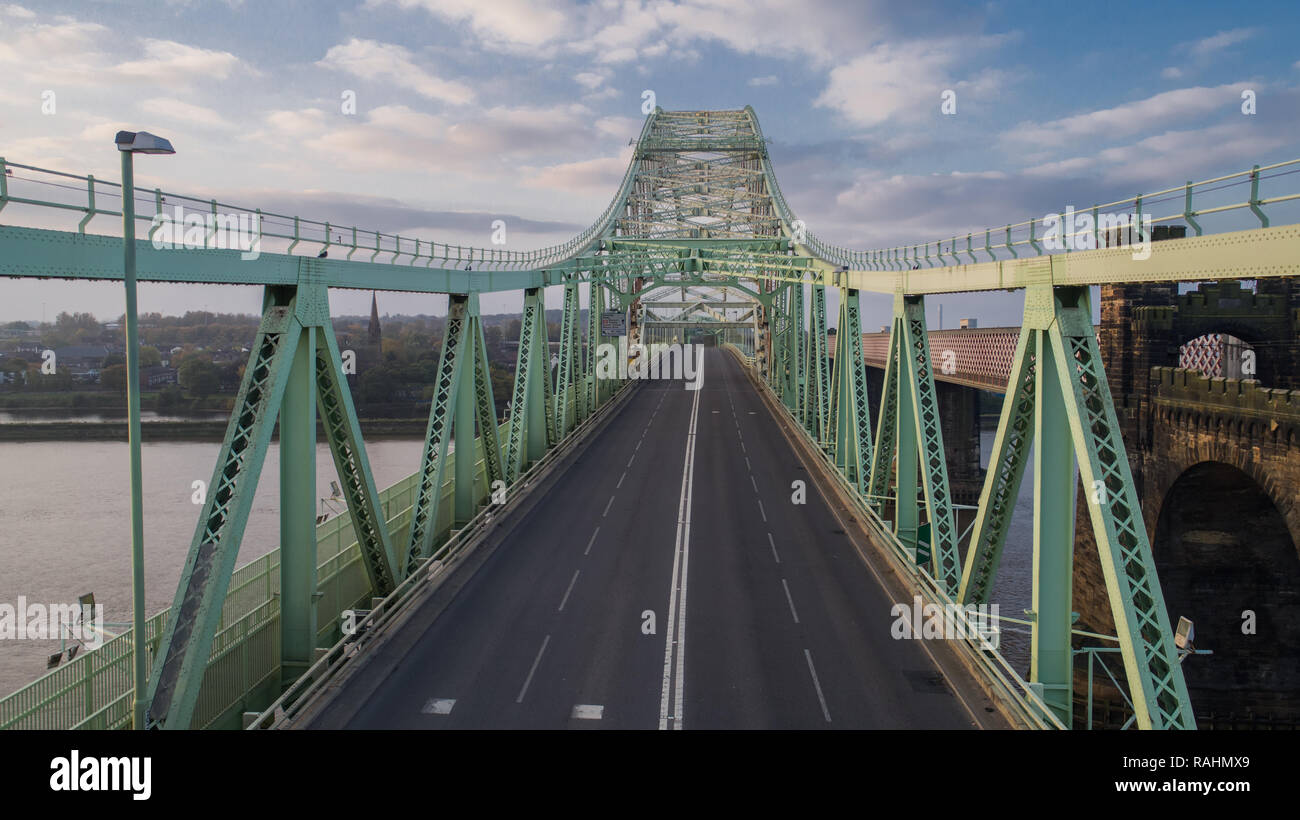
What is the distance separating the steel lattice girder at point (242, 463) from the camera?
11.0 meters

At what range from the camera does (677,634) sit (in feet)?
57.3

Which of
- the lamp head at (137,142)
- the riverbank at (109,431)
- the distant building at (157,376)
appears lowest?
the riverbank at (109,431)

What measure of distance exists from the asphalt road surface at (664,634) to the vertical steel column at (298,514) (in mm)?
1334

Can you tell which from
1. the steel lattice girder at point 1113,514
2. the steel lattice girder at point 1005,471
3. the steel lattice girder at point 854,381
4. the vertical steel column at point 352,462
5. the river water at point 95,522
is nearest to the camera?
the steel lattice girder at point 1113,514

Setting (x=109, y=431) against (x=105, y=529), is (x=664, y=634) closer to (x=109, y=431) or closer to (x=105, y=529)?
(x=105, y=529)

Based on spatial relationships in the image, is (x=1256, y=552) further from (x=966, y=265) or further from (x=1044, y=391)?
(x=1044, y=391)

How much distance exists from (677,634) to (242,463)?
9276 millimetres

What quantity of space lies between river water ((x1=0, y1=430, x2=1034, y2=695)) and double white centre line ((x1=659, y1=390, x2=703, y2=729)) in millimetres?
4581

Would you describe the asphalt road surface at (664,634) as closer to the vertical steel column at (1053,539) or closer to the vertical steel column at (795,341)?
the vertical steel column at (1053,539)

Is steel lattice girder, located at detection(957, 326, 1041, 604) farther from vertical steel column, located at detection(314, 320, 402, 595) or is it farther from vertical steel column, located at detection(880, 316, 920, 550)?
vertical steel column, located at detection(314, 320, 402, 595)

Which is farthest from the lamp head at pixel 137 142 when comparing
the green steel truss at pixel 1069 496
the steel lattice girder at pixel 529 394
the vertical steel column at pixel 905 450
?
the steel lattice girder at pixel 529 394

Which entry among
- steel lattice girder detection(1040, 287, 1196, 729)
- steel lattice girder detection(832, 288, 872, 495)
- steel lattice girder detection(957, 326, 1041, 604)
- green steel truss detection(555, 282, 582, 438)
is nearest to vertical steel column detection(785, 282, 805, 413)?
green steel truss detection(555, 282, 582, 438)

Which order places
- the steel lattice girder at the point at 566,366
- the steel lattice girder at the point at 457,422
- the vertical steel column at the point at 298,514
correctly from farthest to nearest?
the steel lattice girder at the point at 566,366 → the steel lattice girder at the point at 457,422 → the vertical steel column at the point at 298,514

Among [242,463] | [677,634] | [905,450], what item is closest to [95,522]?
[677,634]
